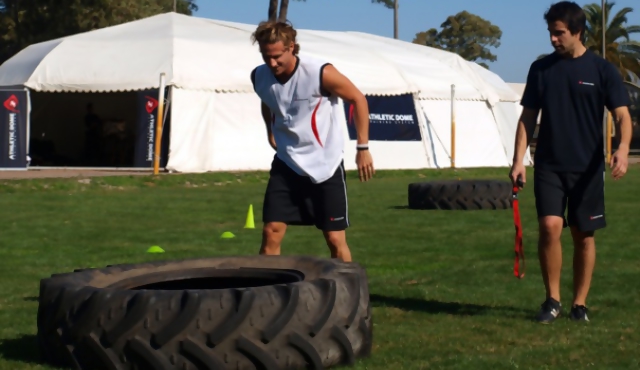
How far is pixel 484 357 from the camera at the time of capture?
17.4ft

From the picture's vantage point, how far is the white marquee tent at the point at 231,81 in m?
27.4

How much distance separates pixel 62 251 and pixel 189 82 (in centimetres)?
1693

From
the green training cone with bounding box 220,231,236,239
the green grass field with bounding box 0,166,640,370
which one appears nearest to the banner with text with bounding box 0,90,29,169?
the green grass field with bounding box 0,166,640,370

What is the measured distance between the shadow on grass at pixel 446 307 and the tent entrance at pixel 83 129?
77.0ft

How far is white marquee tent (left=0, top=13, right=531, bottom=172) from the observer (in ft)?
89.8

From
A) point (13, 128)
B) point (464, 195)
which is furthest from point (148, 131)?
point (464, 195)

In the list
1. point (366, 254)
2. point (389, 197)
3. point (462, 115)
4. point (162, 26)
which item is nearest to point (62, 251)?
point (366, 254)

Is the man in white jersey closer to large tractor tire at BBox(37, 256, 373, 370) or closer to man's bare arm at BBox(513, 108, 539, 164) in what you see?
man's bare arm at BBox(513, 108, 539, 164)

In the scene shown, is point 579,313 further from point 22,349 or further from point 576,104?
point 22,349

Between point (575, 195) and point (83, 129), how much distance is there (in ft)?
92.9

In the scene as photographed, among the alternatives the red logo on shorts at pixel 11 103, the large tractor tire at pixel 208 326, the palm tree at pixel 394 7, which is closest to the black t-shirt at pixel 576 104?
the large tractor tire at pixel 208 326

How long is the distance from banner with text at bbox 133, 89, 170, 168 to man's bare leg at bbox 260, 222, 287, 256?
807 inches

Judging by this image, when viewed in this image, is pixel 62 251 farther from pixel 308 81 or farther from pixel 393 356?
pixel 393 356

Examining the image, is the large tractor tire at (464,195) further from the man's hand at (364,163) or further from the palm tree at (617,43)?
the palm tree at (617,43)
